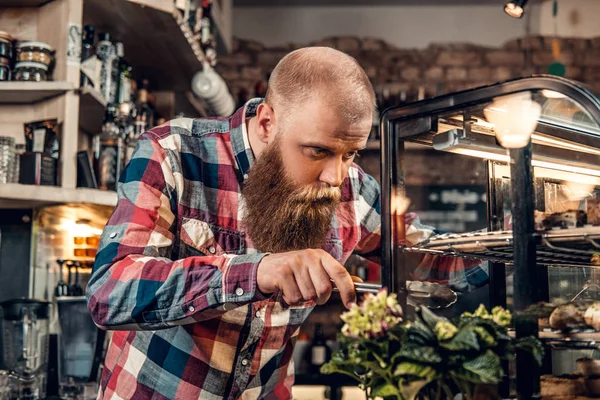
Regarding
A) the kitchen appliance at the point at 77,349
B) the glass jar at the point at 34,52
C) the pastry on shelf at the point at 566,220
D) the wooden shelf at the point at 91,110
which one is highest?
the glass jar at the point at 34,52

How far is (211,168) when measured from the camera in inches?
59.7

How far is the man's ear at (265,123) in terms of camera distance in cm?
139

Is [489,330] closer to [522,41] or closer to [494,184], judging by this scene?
[494,184]

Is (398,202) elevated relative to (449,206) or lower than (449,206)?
lower

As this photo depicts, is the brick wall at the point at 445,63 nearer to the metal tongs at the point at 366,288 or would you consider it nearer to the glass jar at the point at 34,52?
the glass jar at the point at 34,52

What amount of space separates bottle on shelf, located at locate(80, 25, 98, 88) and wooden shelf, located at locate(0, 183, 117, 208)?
0.37 metres

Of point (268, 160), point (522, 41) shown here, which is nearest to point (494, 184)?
point (268, 160)

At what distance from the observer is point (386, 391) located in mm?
860

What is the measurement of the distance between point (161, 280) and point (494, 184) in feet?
1.80

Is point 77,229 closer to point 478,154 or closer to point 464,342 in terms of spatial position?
point 478,154

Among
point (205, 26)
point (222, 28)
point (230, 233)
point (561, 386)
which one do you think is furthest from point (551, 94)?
point (222, 28)

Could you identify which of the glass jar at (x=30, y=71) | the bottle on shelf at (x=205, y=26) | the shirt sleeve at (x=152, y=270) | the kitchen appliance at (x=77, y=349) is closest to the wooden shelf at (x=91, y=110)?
the glass jar at (x=30, y=71)

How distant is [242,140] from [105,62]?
4.12 ft

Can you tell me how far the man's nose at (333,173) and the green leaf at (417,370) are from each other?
0.47 metres
